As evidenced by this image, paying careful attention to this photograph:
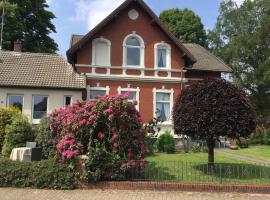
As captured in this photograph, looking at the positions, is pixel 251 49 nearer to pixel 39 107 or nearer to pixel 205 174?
pixel 39 107

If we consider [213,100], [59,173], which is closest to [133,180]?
[59,173]

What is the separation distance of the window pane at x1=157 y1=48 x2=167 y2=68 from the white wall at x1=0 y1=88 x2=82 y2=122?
18.7ft

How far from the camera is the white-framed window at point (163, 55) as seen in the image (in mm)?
23297

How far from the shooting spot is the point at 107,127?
11.9m

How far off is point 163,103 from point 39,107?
8138 mm

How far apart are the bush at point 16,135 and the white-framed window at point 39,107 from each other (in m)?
6.64

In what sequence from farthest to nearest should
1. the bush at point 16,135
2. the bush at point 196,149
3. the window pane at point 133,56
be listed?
the window pane at point 133,56
the bush at point 196,149
the bush at point 16,135

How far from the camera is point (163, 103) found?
23.3 meters

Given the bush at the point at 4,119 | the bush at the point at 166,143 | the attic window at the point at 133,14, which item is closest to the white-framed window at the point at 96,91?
the bush at the point at 166,143

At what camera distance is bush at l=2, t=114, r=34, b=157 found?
49.3 ft

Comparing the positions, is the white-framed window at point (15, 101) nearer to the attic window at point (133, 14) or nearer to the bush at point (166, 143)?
the attic window at point (133, 14)

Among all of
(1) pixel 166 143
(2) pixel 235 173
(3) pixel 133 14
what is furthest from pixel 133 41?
(2) pixel 235 173

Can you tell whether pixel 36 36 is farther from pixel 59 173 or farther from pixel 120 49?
pixel 59 173

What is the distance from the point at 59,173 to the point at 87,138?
1551 millimetres
